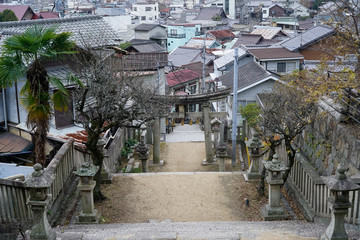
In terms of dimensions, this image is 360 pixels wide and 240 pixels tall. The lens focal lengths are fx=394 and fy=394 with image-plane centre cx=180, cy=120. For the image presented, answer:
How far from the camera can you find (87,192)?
9.42 m

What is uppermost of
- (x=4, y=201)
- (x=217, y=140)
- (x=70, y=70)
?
(x=70, y=70)

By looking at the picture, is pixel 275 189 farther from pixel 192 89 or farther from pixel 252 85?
pixel 192 89

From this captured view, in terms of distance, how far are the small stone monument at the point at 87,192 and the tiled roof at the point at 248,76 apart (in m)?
20.4

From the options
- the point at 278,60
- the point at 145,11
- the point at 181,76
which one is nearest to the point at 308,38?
the point at 278,60

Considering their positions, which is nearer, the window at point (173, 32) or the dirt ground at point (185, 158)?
the dirt ground at point (185, 158)

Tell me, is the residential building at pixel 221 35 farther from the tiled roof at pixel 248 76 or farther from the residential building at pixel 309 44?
the tiled roof at pixel 248 76

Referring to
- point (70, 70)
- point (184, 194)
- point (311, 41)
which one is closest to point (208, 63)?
point (311, 41)

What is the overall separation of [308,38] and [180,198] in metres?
32.1

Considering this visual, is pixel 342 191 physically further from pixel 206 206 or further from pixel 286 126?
pixel 206 206

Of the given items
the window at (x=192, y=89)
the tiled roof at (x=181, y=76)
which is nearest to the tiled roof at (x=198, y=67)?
the window at (x=192, y=89)

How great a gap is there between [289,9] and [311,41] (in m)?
58.8

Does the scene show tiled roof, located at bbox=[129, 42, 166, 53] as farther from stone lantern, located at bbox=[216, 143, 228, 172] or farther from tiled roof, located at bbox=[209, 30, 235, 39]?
stone lantern, located at bbox=[216, 143, 228, 172]

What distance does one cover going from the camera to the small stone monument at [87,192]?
9.34 meters

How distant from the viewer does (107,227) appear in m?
9.23
